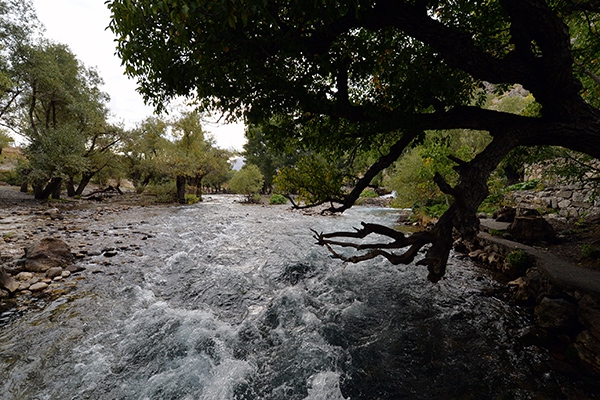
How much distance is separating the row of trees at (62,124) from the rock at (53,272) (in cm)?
1286

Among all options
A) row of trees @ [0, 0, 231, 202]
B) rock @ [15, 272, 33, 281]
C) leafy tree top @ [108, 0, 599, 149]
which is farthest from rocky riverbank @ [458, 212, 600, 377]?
row of trees @ [0, 0, 231, 202]

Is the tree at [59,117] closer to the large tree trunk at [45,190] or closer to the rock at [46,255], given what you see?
the large tree trunk at [45,190]

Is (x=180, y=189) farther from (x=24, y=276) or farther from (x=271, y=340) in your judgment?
(x=271, y=340)

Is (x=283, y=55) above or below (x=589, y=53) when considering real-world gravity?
below

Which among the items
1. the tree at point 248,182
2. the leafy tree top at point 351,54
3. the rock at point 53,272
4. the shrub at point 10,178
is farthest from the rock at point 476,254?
the shrub at point 10,178

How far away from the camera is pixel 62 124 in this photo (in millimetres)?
23172

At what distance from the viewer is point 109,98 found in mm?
26500

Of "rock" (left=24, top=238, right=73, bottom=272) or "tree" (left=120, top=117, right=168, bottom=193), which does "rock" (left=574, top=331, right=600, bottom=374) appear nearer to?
"rock" (left=24, top=238, right=73, bottom=272)

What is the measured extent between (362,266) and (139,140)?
3173 centimetres

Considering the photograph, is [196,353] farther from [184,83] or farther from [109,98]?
[109,98]

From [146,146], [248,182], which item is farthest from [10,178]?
[248,182]

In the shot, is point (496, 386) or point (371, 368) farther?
point (371, 368)

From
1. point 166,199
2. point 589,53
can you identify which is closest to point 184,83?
point 589,53

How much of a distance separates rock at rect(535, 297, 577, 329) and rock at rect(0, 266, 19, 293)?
483 inches
